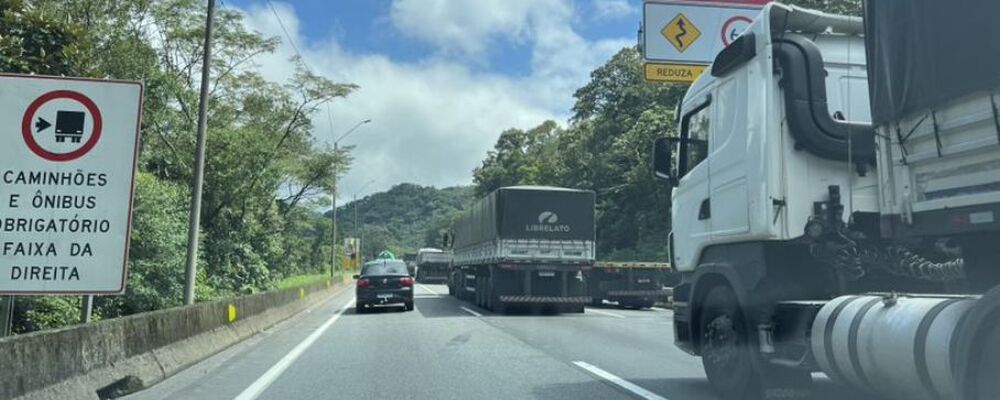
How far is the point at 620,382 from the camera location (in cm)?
895

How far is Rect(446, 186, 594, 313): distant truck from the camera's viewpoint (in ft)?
71.6

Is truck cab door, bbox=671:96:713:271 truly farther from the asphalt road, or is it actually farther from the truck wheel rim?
the asphalt road

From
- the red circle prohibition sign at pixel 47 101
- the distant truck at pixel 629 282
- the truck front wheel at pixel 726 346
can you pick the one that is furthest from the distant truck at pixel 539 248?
the red circle prohibition sign at pixel 47 101

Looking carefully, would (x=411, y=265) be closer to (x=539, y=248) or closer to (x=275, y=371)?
(x=539, y=248)

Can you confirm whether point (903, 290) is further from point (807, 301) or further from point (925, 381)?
point (925, 381)

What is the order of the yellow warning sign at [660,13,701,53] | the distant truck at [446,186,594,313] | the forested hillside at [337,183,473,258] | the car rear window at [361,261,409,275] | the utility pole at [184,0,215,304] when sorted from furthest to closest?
the forested hillside at [337,183,473,258], the car rear window at [361,261,409,275], the distant truck at [446,186,594,313], the yellow warning sign at [660,13,701,53], the utility pole at [184,0,215,304]

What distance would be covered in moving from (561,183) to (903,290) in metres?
52.8

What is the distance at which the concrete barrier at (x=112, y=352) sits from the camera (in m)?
6.29

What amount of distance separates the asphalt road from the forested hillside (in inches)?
4128

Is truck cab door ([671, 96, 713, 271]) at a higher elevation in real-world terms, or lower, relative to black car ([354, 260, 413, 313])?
higher

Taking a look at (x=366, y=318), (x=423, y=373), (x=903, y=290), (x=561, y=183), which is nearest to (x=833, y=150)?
(x=903, y=290)

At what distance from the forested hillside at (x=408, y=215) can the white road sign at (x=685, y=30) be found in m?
106

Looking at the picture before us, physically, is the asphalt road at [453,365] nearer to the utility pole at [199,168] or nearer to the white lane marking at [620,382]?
the white lane marking at [620,382]

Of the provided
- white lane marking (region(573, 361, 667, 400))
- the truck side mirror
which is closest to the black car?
white lane marking (region(573, 361, 667, 400))
